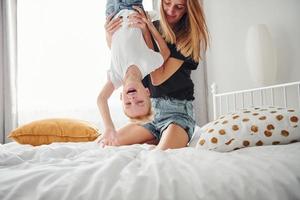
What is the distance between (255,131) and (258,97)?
0.86 m

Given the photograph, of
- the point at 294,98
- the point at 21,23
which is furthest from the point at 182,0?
the point at 21,23

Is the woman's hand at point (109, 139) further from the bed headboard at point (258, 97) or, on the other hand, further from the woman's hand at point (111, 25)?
the bed headboard at point (258, 97)

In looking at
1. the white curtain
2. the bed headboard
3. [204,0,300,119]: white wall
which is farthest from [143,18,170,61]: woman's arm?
the white curtain

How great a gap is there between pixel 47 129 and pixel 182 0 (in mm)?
1049

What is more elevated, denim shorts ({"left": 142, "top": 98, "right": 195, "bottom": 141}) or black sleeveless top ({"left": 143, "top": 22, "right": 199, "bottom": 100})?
black sleeveless top ({"left": 143, "top": 22, "right": 199, "bottom": 100})

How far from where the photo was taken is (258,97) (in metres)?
1.89

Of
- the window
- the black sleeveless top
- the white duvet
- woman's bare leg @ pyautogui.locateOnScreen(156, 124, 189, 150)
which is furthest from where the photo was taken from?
the window

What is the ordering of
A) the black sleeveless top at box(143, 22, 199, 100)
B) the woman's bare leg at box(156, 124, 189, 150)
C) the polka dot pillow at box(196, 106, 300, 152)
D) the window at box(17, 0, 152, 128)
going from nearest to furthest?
1. the polka dot pillow at box(196, 106, 300, 152)
2. the woman's bare leg at box(156, 124, 189, 150)
3. the black sleeveless top at box(143, 22, 199, 100)
4. the window at box(17, 0, 152, 128)

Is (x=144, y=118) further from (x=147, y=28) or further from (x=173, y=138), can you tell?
(x=147, y=28)

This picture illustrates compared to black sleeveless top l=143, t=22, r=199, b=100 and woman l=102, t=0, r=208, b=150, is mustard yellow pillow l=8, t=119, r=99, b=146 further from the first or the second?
black sleeveless top l=143, t=22, r=199, b=100

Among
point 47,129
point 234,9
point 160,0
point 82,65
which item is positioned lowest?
point 47,129

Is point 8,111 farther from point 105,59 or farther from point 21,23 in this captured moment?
point 105,59

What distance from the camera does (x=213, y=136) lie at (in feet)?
3.67

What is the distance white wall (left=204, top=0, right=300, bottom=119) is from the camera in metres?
1.70
